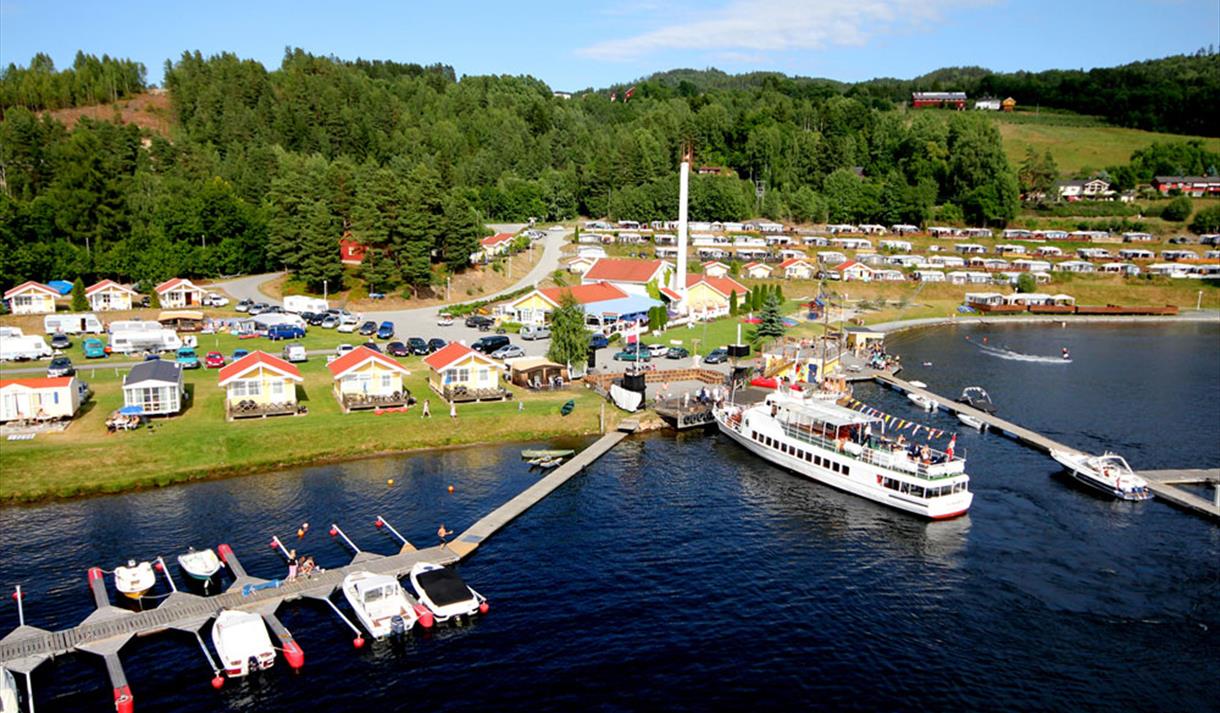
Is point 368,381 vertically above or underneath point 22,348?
underneath

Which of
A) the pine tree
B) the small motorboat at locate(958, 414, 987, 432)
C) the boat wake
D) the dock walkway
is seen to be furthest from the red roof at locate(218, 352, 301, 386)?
the boat wake

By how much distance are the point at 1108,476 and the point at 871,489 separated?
1538 cm

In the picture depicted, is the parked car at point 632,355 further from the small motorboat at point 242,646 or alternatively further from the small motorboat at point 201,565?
the small motorboat at point 242,646

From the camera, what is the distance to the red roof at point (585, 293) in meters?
95.4

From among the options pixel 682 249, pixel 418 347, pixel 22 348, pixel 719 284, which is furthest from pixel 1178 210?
pixel 22 348

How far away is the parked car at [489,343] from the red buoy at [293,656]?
1858 inches

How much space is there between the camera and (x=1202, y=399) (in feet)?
257

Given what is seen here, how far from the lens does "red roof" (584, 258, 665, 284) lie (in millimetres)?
114375

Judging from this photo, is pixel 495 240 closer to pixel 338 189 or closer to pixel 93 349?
pixel 338 189

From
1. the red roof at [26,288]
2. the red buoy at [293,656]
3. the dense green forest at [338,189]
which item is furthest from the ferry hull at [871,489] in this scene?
the red roof at [26,288]

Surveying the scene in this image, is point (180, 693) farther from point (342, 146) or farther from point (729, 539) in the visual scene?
point (342, 146)

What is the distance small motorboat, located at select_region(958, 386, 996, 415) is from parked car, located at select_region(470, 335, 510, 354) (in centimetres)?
4301

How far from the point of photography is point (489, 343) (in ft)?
264

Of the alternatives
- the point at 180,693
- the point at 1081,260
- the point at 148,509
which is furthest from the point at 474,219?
the point at 1081,260
